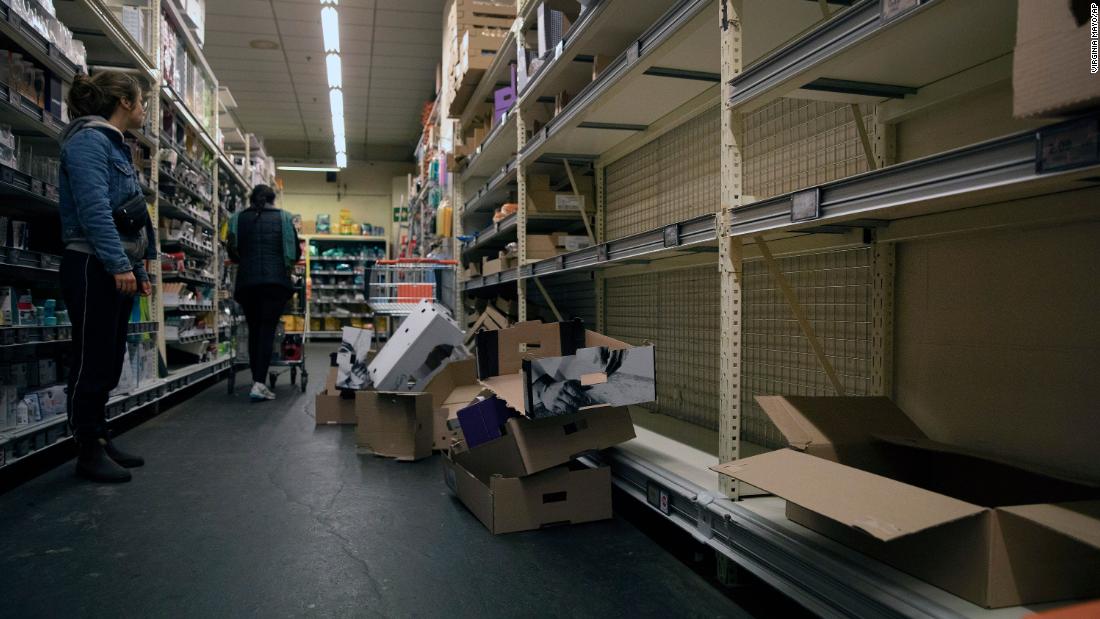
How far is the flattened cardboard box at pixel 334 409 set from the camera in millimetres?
4207

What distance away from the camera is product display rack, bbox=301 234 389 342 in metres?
14.2

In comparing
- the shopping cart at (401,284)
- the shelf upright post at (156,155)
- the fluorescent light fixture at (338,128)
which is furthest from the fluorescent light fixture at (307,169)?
the shelf upright post at (156,155)

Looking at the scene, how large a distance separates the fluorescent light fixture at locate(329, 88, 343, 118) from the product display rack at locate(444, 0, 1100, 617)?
8.64m

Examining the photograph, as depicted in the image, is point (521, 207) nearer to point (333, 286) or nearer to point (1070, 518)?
point (1070, 518)

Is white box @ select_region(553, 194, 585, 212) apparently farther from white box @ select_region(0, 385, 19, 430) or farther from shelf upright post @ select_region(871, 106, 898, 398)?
white box @ select_region(0, 385, 19, 430)

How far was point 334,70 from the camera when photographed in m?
9.58

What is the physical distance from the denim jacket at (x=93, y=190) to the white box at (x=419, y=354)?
1207 mm

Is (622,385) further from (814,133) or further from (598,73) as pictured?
(598,73)

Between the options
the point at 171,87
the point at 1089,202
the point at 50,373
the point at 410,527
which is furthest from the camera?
the point at 171,87

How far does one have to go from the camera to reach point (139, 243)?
2898 mm

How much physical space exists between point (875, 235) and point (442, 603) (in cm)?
168

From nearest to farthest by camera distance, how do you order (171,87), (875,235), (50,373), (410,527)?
(875,235) < (410,527) < (50,373) < (171,87)

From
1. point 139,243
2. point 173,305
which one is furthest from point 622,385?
point 173,305

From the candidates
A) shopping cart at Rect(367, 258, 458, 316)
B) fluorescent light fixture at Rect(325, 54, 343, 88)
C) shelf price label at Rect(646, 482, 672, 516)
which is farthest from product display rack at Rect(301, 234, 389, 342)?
shelf price label at Rect(646, 482, 672, 516)
